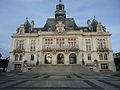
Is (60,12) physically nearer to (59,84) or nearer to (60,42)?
(60,42)

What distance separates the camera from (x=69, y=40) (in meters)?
41.5

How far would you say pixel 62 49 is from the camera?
1543 inches

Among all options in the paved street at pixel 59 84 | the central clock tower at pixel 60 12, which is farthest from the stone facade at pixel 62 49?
the paved street at pixel 59 84

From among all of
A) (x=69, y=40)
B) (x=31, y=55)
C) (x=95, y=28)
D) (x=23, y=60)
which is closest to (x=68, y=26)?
(x=69, y=40)

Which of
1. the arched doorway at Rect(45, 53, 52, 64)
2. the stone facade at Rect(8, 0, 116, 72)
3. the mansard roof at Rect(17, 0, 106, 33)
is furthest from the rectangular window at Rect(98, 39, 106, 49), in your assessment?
the arched doorway at Rect(45, 53, 52, 64)

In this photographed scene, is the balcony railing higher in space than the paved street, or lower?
higher

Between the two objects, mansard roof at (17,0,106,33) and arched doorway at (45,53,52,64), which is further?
mansard roof at (17,0,106,33)

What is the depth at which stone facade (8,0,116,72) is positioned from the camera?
129ft

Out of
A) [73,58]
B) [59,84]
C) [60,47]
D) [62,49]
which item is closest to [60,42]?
[60,47]

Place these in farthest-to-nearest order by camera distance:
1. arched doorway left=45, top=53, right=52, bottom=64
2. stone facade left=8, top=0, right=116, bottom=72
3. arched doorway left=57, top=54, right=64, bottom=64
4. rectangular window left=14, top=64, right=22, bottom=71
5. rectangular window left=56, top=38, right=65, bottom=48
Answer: rectangular window left=14, top=64, right=22, bottom=71 → rectangular window left=56, top=38, right=65, bottom=48 → arched doorway left=45, top=53, right=52, bottom=64 → arched doorway left=57, top=54, right=64, bottom=64 → stone facade left=8, top=0, right=116, bottom=72

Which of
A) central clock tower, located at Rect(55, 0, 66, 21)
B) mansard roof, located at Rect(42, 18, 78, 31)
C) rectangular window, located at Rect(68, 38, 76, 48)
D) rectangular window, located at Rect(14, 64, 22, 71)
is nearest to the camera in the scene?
rectangular window, located at Rect(68, 38, 76, 48)

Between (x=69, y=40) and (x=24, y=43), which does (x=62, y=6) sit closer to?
(x=69, y=40)

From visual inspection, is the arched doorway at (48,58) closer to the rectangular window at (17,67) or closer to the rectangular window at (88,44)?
the rectangular window at (17,67)

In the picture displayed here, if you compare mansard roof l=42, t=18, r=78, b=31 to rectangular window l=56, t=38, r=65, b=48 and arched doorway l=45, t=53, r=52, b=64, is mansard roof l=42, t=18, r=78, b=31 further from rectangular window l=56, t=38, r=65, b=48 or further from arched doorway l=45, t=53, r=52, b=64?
arched doorway l=45, t=53, r=52, b=64
